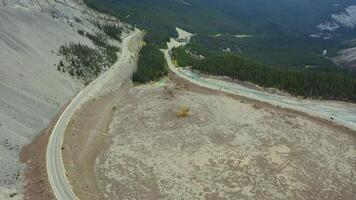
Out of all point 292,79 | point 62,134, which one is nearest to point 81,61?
point 62,134

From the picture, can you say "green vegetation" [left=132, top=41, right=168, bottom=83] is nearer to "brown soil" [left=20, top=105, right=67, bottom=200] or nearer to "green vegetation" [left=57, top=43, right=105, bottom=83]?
"green vegetation" [left=57, top=43, right=105, bottom=83]

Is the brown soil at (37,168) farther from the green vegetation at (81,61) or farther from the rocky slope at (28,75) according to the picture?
the green vegetation at (81,61)

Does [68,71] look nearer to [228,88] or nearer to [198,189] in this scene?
[228,88]

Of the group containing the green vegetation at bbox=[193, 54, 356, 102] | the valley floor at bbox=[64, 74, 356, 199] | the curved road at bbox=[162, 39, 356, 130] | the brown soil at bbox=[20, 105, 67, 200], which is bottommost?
the brown soil at bbox=[20, 105, 67, 200]

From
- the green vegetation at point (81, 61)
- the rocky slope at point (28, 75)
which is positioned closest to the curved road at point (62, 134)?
the rocky slope at point (28, 75)

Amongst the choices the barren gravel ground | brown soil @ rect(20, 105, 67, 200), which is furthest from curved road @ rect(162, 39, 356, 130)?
brown soil @ rect(20, 105, 67, 200)

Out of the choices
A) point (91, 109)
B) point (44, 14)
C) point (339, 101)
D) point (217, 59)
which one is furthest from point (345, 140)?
point (44, 14)
